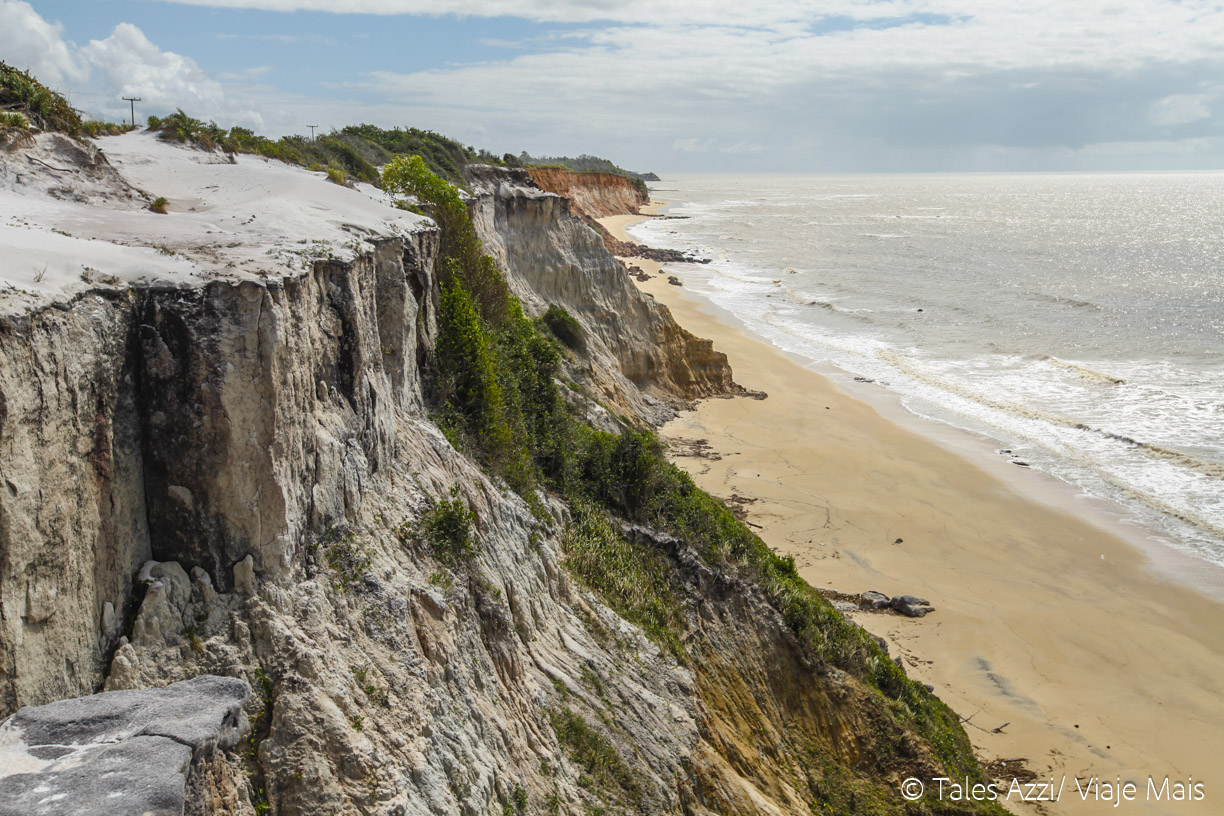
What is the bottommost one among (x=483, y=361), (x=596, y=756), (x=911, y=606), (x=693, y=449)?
(x=911, y=606)

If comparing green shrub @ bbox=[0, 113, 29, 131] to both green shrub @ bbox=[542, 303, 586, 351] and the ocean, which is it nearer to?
green shrub @ bbox=[542, 303, 586, 351]

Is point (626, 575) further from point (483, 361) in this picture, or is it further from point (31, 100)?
point (31, 100)

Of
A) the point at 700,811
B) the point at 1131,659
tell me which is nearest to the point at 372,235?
the point at 700,811

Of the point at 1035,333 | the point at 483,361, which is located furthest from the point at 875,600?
the point at 1035,333

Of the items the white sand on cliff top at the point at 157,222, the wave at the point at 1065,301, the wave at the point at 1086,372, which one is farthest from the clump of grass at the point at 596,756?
the wave at the point at 1065,301

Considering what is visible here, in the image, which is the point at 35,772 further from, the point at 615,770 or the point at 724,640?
the point at 724,640

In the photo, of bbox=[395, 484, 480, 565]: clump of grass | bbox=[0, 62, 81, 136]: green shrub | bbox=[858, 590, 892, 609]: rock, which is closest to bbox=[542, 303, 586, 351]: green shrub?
bbox=[858, 590, 892, 609]: rock
